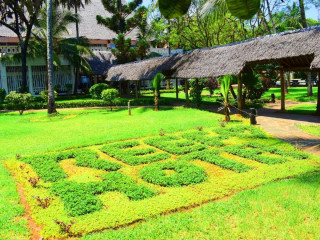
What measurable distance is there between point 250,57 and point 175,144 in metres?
6.34

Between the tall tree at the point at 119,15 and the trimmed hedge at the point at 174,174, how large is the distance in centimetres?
2253

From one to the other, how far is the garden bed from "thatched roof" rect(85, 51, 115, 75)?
65.2 ft

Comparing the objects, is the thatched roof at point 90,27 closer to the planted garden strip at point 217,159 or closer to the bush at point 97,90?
the bush at point 97,90

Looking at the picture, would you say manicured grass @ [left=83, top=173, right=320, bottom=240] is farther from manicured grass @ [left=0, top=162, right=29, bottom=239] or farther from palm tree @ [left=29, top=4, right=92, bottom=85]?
palm tree @ [left=29, top=4, right=92, bottom=85]

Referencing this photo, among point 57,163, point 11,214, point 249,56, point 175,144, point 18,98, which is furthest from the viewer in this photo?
point 18,98

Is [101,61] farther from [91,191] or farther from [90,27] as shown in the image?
[91,191]

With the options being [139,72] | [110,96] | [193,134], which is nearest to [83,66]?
[139,72]

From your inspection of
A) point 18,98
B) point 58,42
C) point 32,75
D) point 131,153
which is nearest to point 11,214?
point 131,153

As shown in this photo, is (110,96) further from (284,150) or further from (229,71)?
(284,150)

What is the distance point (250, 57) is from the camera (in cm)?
1180

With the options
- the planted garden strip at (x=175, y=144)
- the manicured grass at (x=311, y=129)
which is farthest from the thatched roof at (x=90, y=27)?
the manicured grass at (x=311, y=129)

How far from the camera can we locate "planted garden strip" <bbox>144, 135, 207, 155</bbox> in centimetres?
677

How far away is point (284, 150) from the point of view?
646 cm

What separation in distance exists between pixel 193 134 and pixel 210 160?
258cm
